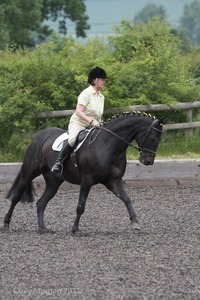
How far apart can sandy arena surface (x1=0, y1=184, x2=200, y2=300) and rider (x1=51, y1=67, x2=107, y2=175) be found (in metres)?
0.97

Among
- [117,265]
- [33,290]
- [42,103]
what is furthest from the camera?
[42,103]

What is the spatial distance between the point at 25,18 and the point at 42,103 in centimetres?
4031

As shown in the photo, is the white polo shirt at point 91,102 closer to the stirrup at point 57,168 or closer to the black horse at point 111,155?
the black horse at point 111,155

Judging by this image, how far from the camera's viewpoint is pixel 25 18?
5703 cm

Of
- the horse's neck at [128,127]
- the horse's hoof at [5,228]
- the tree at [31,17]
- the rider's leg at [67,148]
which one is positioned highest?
the horse's neck at [128,127]

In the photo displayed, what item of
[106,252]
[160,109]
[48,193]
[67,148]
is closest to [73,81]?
[160,109]

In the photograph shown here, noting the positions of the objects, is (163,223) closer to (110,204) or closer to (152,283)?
(110,204)

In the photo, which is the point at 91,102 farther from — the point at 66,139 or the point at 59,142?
the point at 59,142

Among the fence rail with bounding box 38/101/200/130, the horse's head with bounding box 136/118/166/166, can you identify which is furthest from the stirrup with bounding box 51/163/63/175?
the fence rail with bounding box 38/101/200/130

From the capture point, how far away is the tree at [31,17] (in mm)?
52422

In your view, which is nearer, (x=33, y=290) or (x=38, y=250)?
(x=33, y=290)

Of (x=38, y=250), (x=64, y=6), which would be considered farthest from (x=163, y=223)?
(x=64, y=6)

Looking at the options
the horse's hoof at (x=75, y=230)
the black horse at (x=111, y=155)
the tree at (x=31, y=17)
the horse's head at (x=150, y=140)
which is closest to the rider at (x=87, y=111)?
the black horse at (x=111, y=155)

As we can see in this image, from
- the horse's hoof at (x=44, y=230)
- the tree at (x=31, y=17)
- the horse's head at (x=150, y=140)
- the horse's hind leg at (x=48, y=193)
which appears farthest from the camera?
the tree at (x=31, y=17)
